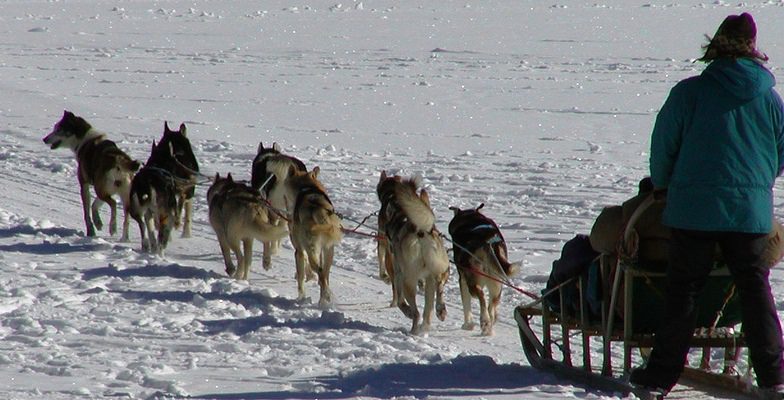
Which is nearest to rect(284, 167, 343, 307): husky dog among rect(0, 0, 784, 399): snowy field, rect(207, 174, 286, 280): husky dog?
rect(0, 0, 784, 399): snowy field

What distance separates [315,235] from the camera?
7.34 meters

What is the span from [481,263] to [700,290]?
2.43 meters

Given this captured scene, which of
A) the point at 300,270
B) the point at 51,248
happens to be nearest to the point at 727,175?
the point at 300,270

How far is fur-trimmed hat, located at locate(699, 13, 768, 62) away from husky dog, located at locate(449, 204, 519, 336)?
8.50 ft

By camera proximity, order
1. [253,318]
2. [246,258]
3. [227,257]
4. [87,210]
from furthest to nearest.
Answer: [87,210] < [227,257] < [246,258] < [253,318]

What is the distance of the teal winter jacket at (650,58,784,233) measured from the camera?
4.02m

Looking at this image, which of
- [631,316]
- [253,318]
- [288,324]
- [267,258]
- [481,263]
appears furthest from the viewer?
[267,258]

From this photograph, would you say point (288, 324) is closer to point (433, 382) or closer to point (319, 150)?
point (433, 382)

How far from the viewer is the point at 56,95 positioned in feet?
65.0

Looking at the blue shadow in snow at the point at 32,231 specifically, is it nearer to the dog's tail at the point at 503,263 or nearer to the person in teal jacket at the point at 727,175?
the dog's tail at the point at 503,263

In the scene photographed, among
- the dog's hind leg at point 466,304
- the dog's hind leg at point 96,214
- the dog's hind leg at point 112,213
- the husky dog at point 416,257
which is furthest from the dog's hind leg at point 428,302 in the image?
the dog's hind leg at point 96,214

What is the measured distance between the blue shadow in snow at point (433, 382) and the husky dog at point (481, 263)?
4.23 feet

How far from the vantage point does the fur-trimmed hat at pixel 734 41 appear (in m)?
4.08

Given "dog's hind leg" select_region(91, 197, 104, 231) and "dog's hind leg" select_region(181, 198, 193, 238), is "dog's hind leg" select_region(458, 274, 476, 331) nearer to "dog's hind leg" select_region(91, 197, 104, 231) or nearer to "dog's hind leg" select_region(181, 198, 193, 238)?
"dog's hind leg" select_region(181, 198, 193, 238)
